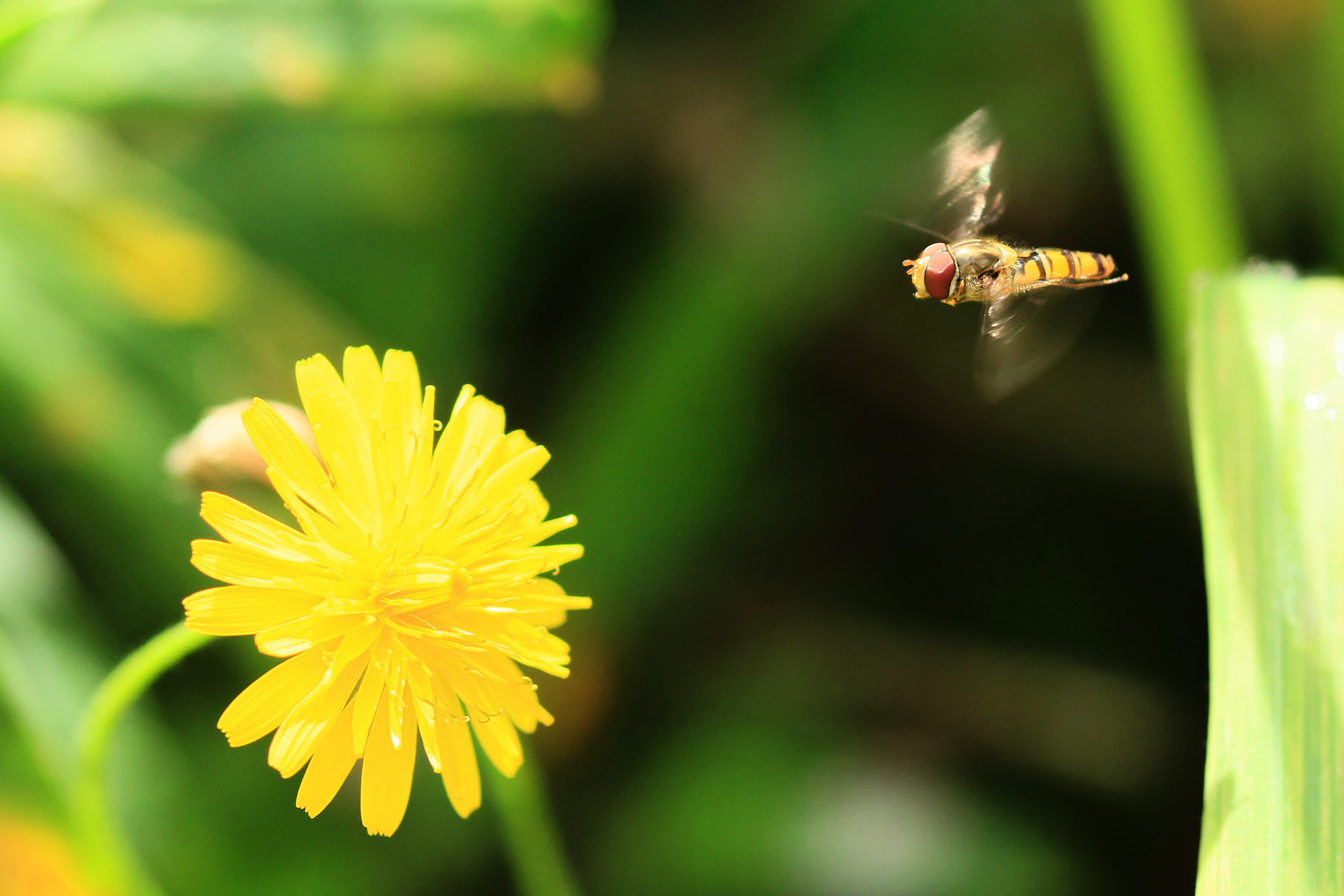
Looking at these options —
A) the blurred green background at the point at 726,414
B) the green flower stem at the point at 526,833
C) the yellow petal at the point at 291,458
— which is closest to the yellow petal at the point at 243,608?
the yellow petal at the point at 291,458

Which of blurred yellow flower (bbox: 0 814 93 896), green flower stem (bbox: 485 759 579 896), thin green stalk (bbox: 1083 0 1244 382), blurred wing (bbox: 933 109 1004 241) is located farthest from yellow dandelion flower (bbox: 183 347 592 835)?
thin green stalk (bbox: 1083 0 1244 382)

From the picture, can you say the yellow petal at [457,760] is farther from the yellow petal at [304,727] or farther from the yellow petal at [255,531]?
the yellow petal at [255,531]

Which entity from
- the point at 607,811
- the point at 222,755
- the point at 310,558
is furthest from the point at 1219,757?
the point at 222,755

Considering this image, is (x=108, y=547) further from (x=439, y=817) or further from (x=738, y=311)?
(x=738, y=311)

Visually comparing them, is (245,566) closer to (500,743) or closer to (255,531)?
(255,531)

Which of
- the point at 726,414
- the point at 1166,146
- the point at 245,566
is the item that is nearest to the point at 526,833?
the point at 245,566
